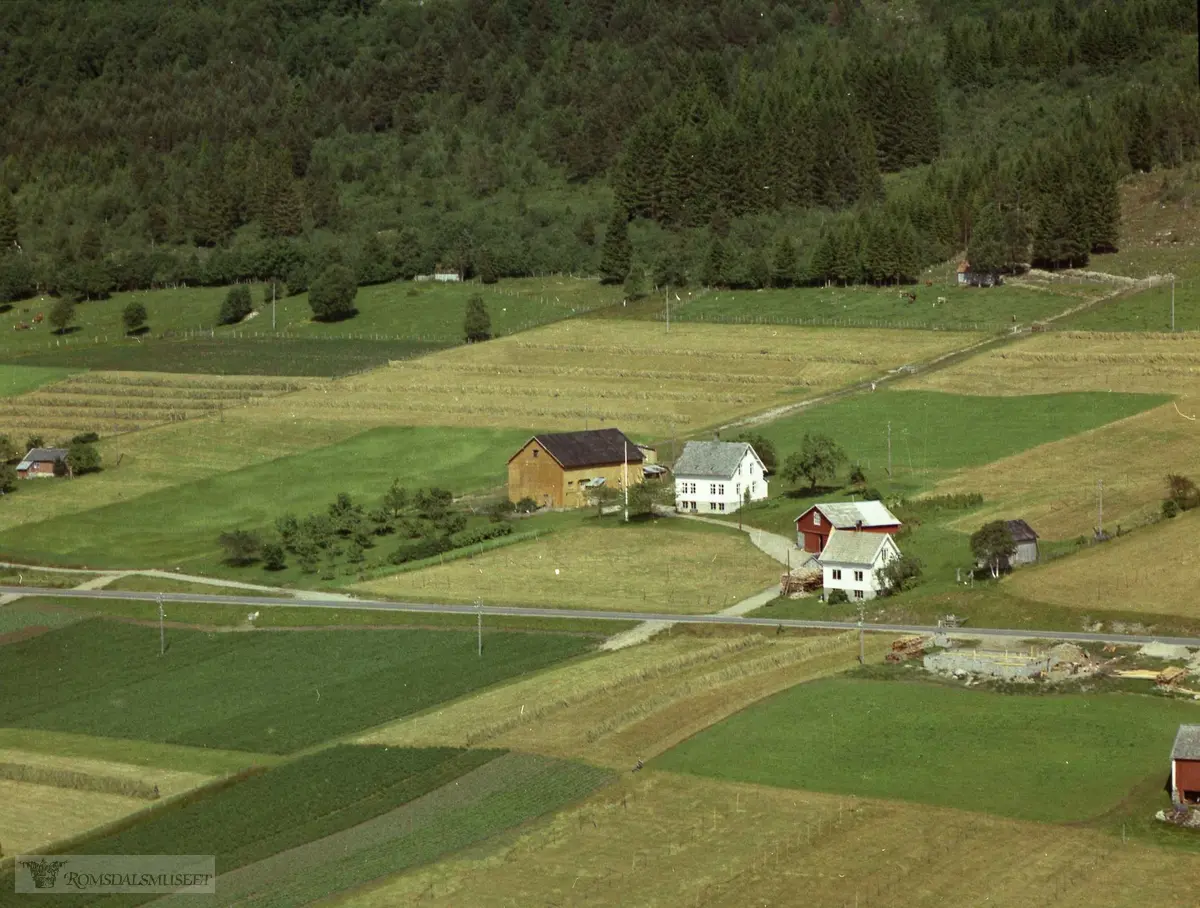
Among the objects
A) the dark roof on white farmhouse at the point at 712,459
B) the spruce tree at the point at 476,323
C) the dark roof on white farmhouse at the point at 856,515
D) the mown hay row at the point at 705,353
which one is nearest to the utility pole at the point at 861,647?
the dark roof on white farmhouse at the point at 856,515

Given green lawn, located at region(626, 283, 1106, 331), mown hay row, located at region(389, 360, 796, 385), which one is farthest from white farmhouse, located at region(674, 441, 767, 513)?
green lawn, located at region(626, 283, 1106, 331)

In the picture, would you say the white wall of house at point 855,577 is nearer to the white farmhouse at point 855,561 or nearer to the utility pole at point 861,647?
the white farmhouse at point 855,561

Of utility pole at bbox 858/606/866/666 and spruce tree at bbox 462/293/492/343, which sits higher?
spruce tree at bbox 462/293/492/343

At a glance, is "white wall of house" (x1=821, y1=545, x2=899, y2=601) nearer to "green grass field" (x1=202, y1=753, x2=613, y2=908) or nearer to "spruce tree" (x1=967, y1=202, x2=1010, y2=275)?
"green grass field" (x1=202, y1=753, x2=613, y2=908)

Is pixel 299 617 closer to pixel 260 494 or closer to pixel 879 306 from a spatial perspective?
pixel 260 494

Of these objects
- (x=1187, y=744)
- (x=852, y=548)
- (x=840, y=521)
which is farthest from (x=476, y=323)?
(x=1187, y=744)

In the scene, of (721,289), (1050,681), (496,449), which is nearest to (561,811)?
(1050,681)

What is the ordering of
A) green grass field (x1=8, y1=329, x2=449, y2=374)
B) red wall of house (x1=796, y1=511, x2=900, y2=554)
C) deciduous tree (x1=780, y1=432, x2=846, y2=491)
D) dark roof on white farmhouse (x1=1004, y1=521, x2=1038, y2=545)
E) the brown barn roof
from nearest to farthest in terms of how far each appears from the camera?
dark roof on white farmhouse (x1=1004, y1=521, x2=1038, y2=545) < red wall of house (x1=796, y1=511, x2=900, y2=554) < deciduous tree (x1=780, y1=432, x2=846, y2=491) < the brown barn roof < green grass field (x1=8, y1=329, x2=449, y2=374)
